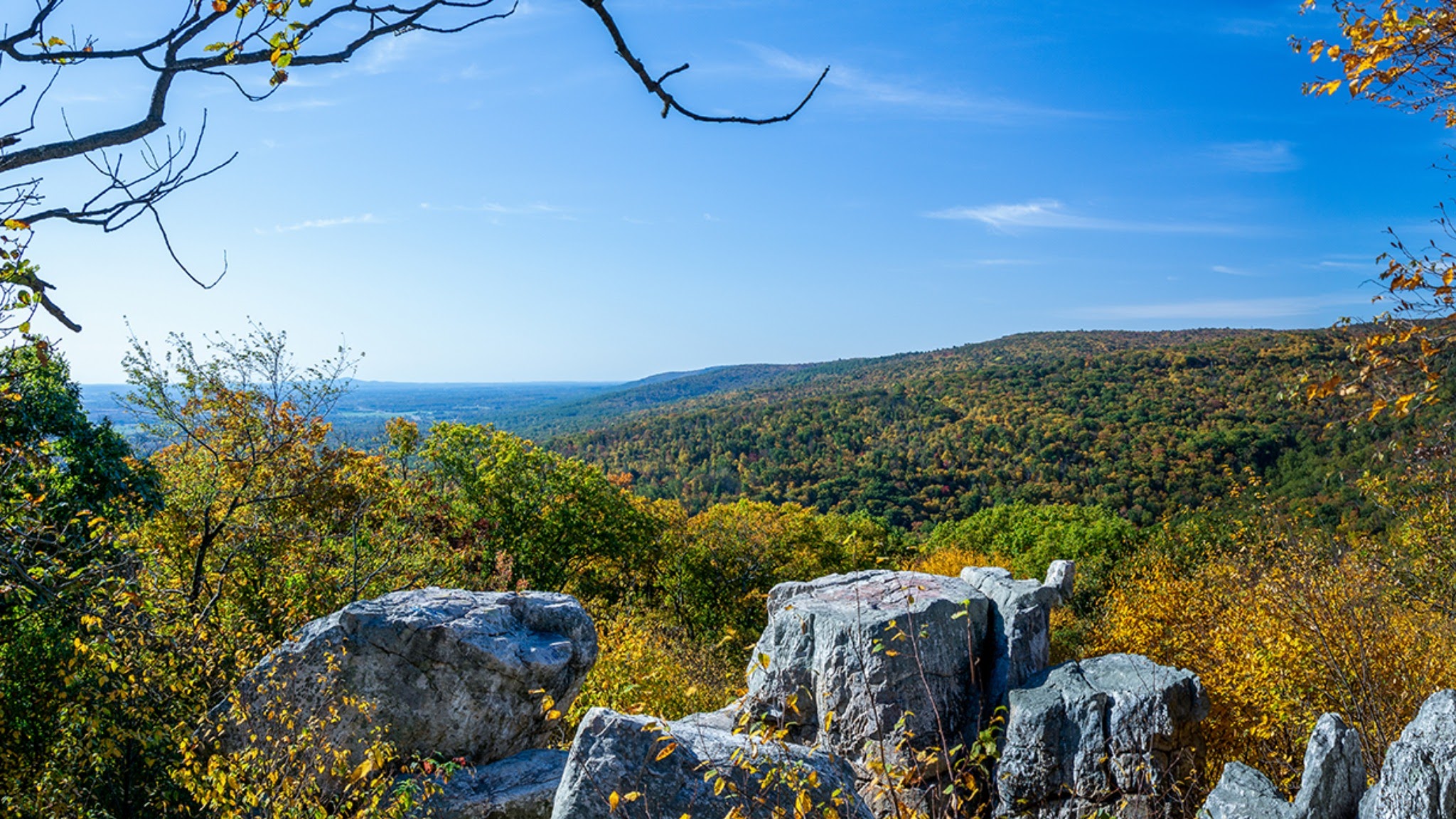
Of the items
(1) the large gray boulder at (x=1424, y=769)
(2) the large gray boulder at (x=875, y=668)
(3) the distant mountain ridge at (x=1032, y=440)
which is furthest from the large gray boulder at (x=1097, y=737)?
(3) the distant mountain ridge at (x=1032, y=440)

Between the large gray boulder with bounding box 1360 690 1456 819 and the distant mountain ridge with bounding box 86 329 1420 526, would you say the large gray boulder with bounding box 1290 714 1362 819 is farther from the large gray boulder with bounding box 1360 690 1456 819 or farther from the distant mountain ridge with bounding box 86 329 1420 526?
the distant mountain ridge with bounding box 86 329 1420 526

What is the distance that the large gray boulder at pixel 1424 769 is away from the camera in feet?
19.3

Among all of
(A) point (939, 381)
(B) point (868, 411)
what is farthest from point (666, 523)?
(A) point (939, 381)

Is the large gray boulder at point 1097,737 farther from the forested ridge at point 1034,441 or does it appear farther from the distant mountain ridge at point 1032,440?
the forested ridge at point 1034,441

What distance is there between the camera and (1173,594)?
15891mm

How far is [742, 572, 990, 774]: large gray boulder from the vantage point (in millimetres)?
11758

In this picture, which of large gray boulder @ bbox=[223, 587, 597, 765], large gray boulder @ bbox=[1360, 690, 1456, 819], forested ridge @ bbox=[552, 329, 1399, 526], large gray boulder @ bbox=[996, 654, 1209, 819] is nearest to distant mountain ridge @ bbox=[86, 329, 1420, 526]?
forested ridge @ bbox=[552, 329, 1399, 526]

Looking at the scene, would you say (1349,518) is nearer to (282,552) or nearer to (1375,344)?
(1375,344)

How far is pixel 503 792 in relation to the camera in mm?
8750

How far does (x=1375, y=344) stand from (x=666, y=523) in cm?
2480

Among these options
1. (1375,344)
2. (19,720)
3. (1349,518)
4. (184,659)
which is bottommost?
(1349,518)

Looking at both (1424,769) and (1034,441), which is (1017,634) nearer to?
(1424,769)

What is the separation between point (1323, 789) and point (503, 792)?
7.97 m

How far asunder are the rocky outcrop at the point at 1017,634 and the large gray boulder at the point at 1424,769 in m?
6.23
